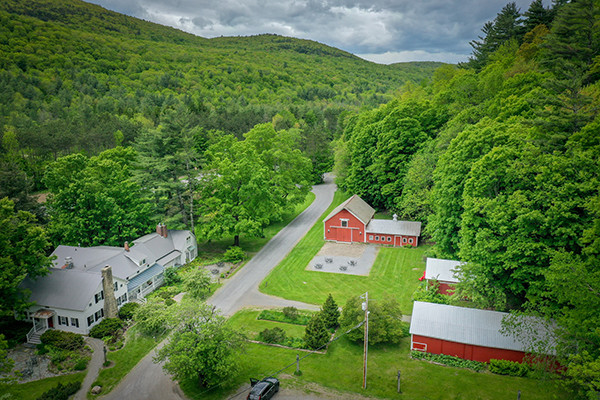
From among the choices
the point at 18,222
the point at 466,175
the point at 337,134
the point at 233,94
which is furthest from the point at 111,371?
the point at 233,94

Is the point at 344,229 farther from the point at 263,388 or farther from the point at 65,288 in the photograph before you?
the point at 65,288

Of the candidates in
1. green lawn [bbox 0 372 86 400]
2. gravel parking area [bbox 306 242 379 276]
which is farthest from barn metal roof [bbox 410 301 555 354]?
green lawn [bbox 0 372 86 400]

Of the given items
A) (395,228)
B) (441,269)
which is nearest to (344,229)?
(395,228)

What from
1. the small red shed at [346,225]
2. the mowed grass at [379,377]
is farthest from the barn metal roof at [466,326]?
the small red shed at [346,225]

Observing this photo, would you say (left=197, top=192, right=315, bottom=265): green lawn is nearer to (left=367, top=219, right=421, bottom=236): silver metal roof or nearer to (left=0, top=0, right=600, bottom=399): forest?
(left=0, top=0, right=600, bottom=399): forest

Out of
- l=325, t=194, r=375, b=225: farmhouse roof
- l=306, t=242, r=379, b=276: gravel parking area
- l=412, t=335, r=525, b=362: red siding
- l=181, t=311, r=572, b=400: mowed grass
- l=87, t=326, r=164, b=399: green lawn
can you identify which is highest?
l=325, t=194, r=375, b=225: farmhouse roof

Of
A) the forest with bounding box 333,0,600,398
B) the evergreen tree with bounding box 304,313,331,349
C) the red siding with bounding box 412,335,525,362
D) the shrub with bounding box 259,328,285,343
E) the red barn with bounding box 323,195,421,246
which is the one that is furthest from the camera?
the red barn with bounding box 323,195,421,246

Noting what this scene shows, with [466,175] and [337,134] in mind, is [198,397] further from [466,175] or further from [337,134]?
[337,134]
